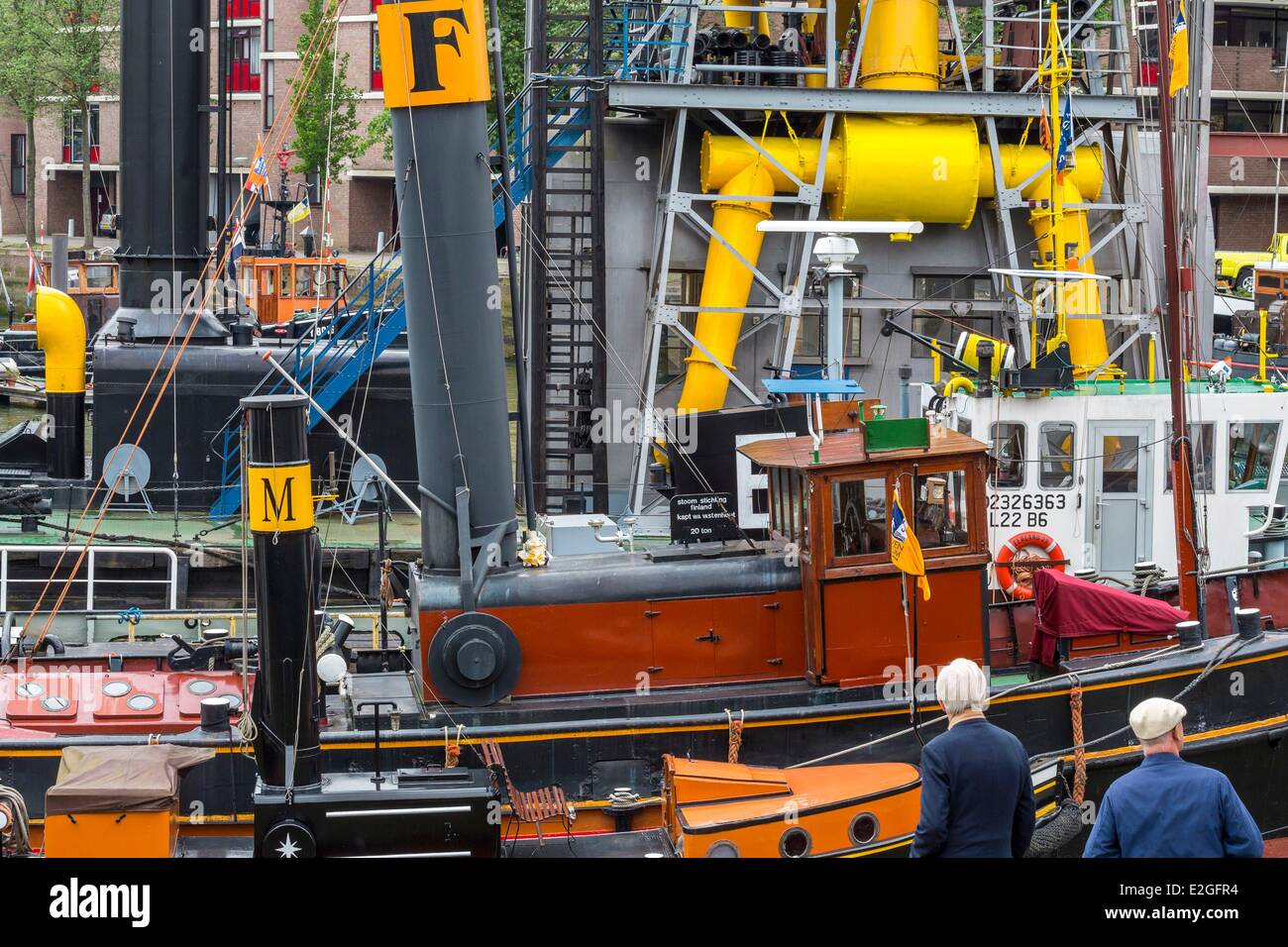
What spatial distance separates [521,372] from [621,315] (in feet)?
29.4

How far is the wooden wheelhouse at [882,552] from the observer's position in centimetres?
1080

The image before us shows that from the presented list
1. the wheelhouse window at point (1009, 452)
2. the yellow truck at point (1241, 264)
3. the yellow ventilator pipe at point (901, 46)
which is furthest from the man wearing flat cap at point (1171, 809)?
the yellow truck at point (1241, 264)

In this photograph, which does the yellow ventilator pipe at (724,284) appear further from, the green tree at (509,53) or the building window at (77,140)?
the building window at (77,140)

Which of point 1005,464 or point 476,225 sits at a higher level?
point 476,225

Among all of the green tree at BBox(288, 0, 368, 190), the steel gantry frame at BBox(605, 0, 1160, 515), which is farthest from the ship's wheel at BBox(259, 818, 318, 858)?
the green tree at BBox(288, 0, 368, 190)

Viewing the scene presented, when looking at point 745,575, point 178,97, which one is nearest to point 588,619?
point 745,575

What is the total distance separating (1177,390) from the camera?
12.4 m

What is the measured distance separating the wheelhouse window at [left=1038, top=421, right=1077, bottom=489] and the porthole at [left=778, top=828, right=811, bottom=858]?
5.87 metres

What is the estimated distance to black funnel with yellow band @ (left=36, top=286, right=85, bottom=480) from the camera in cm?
1974
